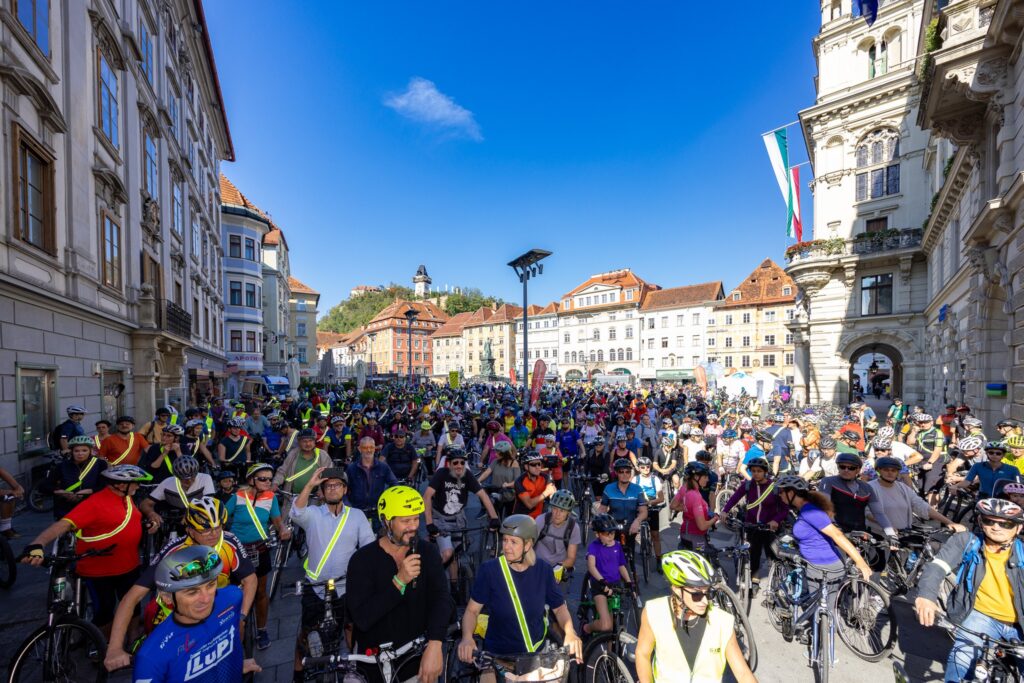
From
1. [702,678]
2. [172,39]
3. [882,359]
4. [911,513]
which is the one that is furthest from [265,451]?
[882,359]

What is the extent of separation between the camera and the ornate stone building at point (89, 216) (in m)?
8.72

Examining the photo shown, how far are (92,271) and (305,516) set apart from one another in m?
12.0

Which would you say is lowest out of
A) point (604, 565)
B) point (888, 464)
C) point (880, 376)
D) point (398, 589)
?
point (880, 376)

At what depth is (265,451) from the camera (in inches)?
399

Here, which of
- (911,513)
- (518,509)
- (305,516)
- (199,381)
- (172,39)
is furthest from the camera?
(199,381)

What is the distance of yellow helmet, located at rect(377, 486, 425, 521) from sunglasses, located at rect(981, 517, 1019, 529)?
13.1ft

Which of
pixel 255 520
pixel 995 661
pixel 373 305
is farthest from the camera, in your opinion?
pixel 373 305

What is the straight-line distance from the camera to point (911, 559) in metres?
5.70

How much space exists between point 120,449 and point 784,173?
78.9 feet

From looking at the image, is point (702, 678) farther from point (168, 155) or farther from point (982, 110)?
point (168, 155)

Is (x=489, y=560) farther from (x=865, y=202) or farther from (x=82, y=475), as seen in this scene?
(x=865, y=202)

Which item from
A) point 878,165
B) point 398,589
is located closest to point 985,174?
point 398,589

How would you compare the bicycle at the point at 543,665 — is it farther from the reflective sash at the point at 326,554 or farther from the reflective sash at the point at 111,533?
the reflective sash at the point at 111,533

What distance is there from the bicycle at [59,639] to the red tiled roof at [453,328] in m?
94.1
